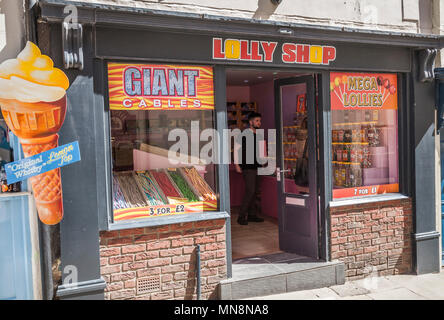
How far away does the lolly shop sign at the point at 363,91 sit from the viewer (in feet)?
18.8

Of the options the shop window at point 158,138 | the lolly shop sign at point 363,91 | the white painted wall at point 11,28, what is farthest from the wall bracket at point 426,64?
the white painted wall at point 11,28

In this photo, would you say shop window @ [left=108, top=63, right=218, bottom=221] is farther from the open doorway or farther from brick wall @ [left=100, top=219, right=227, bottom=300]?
the open doorway

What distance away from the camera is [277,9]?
528cm

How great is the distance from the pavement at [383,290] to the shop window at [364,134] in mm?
1169

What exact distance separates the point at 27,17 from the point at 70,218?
78.1 inches

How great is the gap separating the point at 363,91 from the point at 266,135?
12.2ft

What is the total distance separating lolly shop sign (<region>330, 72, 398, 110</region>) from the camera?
5.72 m

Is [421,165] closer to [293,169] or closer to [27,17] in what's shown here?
[293,169]

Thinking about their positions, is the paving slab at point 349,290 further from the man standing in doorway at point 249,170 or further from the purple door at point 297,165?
the man standing in doorway at point 249,170

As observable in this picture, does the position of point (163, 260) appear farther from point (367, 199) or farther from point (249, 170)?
point (249, 170)

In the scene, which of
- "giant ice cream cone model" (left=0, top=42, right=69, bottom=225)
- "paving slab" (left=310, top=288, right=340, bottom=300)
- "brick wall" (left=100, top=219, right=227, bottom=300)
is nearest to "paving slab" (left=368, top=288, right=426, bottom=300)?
"paving slab" (left=310, top=288, right=340, bottom=300)

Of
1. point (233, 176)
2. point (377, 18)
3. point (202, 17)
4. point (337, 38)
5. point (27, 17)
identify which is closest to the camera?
point (27, 17)

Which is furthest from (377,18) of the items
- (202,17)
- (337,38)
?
(202,17)

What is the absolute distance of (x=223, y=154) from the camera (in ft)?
16.6
